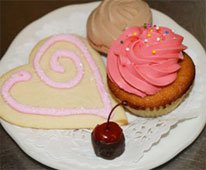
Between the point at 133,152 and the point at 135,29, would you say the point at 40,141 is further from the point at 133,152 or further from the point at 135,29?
the point at 135,29

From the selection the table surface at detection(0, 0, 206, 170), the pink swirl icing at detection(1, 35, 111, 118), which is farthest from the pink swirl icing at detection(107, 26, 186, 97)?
the table surface at detection(0, 0, 206, 170)

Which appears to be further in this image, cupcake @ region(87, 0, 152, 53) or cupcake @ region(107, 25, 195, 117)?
cupcake @ region(87, 0, 152, 53)

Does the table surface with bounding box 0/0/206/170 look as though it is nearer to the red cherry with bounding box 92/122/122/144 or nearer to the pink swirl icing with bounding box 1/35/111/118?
the pink swirl icing with bounding box 1/35/111/118

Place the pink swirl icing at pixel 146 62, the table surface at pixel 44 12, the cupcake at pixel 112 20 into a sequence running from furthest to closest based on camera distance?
1. the table surface at pixel 44 12
2. the cupcake at pixel 112 20
3. the pink swirl icing at pixel 146 62

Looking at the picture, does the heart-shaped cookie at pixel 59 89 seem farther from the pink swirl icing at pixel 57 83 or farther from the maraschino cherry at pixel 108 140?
the maraschino cherry at pixel 108 140

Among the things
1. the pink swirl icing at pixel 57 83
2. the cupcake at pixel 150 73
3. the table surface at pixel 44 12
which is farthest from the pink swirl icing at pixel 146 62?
the table surface at pixel 44 12

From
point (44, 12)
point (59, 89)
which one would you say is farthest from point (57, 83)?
point (44, 12)

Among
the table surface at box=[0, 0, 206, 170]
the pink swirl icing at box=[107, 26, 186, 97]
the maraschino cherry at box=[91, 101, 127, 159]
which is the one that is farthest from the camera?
the table surface at box=[0, 0, 206, 170]

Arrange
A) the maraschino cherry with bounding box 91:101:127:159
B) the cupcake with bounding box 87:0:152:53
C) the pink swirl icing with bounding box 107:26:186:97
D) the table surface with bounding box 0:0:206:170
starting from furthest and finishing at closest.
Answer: the table surface with bounding box 0:0:206:170, the cupcake with bounding box 87:0:152:53, the pink swirl icing with bounding box 107:26:186:97, the maraschino cherry with bounding box 91:101:127:159
